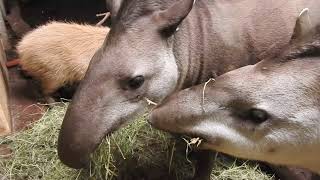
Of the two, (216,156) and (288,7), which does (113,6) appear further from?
(216,156)

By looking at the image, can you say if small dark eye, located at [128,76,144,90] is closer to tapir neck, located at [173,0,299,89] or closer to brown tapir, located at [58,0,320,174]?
brown tapir, located at [58,0,320,174]

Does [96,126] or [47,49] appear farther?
[47,49]

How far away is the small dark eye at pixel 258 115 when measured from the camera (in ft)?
7.70

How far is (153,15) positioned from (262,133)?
78 cm

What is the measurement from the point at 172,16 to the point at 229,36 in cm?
36

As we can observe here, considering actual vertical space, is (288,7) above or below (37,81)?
above

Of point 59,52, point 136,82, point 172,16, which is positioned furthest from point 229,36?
point 59,52

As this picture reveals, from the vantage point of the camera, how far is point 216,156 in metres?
3.45

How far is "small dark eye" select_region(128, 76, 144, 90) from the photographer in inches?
109

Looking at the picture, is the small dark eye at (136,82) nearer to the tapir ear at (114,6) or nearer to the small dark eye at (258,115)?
the tapir ear at (114,6)

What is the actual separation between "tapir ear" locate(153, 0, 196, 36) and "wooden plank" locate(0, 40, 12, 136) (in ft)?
4.29

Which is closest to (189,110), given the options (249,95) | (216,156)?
(249,95)

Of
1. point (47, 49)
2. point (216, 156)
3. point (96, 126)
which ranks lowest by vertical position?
point (216, 156)

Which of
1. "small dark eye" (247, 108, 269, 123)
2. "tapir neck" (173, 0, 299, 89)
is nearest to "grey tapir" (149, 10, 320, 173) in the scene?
"small dark eye" (247, 108, 269, 123)
